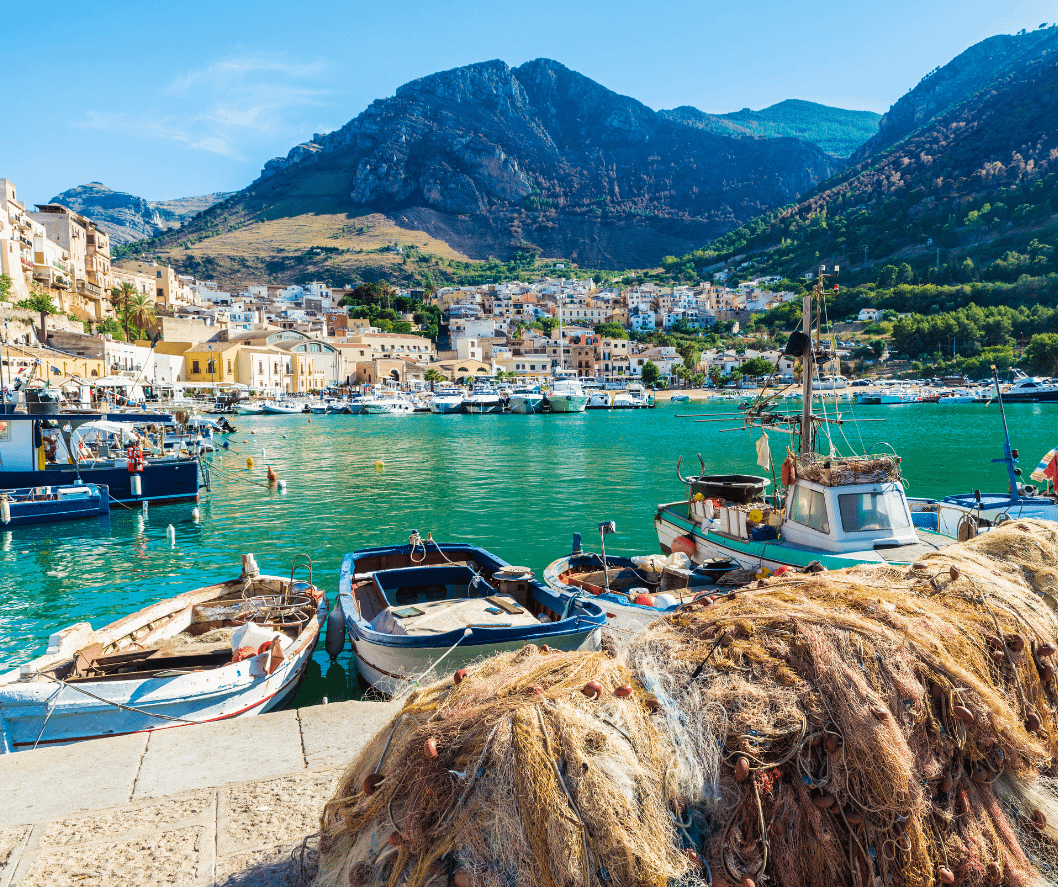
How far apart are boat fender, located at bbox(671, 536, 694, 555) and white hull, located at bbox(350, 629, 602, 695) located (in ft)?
20.4

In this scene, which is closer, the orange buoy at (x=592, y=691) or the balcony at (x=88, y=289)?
the orange buoy at (x=592, y=691)

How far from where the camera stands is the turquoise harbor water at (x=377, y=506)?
15.9 meters

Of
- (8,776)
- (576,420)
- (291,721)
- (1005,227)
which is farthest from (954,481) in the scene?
(1005,227)

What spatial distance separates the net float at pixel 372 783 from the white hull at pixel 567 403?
86.3 m

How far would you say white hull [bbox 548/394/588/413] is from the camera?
3519 inches

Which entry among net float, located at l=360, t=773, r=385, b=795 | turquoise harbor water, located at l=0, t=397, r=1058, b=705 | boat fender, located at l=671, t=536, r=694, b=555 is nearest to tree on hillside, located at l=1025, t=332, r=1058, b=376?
turquoise harbor water, located at l=0, t=397, r=1058, b=705

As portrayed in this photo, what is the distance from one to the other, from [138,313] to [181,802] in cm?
8411

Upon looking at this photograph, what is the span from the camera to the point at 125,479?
81.5 feet

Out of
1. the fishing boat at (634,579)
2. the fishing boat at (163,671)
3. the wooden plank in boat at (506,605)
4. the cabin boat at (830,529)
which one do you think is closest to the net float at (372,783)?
the fishing boat at (163,671)

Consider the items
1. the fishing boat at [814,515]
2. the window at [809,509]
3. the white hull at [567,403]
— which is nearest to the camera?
the fishing boat at [814,515]

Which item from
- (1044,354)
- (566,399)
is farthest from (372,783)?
(1044,354)

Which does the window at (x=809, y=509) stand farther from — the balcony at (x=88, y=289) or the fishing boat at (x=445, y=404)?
the balcony at (x=88, y=289)

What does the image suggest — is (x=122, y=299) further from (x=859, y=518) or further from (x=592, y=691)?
(x=592, y=691)

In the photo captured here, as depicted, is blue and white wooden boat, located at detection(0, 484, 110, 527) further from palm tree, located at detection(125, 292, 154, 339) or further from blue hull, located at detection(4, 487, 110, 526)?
palm tree, located at detection(125, 292, 154, 339)
